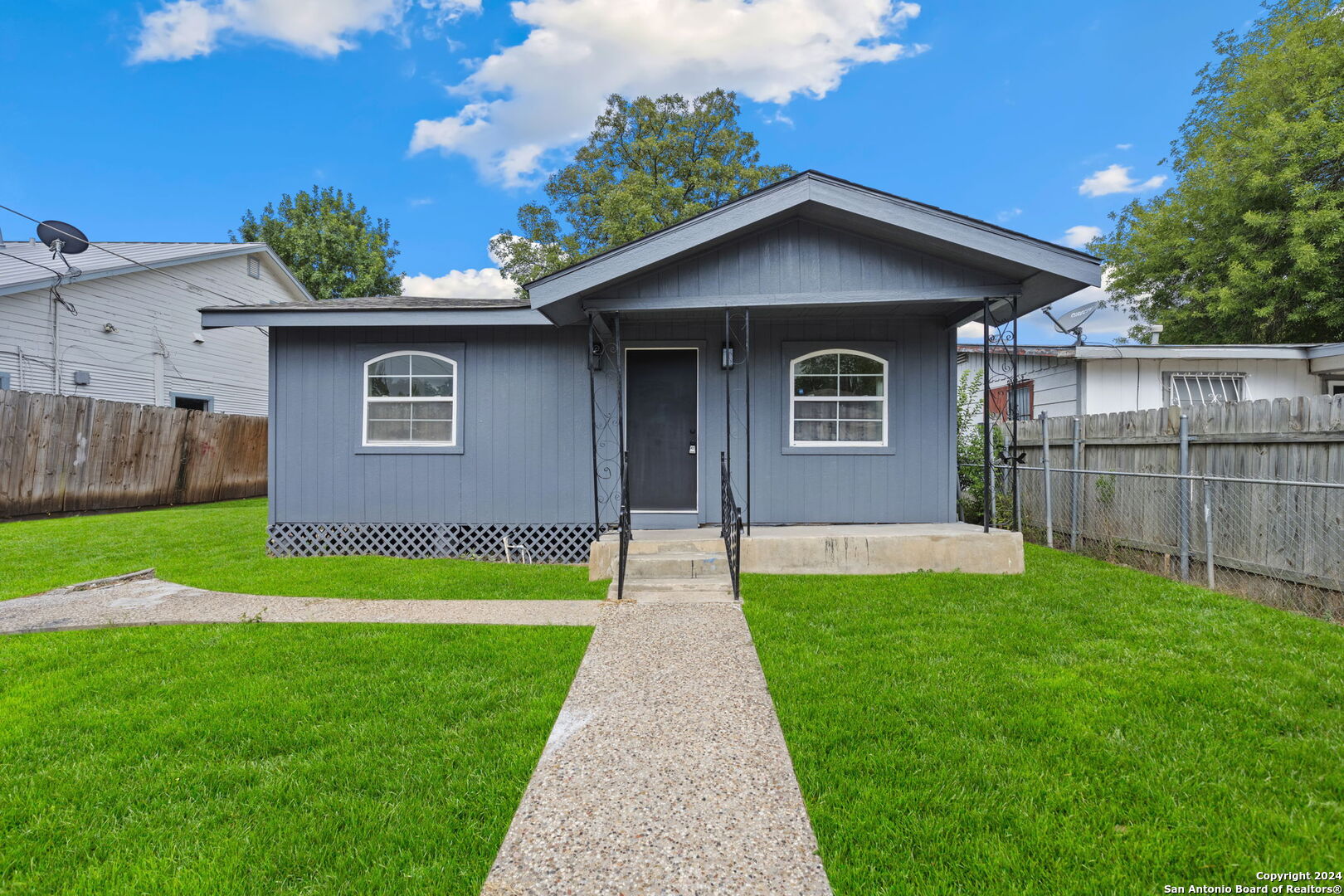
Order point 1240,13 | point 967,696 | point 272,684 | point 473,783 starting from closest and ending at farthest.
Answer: point 473,783 → point 967,696 → point 272,684 → point 1240,13

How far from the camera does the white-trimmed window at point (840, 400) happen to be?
272 inches

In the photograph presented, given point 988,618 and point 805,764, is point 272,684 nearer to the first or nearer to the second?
point 805,764

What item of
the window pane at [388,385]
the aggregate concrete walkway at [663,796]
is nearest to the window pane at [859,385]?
the aggregate concrete walkway at [663,796]

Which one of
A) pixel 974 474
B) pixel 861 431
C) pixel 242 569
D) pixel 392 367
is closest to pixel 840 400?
pixel 861 431

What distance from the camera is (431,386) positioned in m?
7.05

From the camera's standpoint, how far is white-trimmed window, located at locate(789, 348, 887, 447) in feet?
22.7

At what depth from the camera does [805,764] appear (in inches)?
94.8

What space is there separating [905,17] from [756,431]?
1277cm

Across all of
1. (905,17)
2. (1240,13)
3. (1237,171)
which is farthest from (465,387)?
(1240,13)

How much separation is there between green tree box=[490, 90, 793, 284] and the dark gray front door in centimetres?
1391

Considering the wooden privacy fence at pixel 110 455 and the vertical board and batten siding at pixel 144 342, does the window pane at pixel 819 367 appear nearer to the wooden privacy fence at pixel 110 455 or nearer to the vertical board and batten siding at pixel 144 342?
the wooden privacy fence at pixel 110 455

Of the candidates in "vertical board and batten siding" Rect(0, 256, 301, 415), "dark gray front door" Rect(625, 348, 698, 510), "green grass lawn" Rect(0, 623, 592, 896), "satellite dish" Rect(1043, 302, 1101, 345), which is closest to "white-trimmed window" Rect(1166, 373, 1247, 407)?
"satellite dish" Rect(1043, 302, 1101, 345)

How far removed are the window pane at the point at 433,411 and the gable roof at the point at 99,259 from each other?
9.07 m

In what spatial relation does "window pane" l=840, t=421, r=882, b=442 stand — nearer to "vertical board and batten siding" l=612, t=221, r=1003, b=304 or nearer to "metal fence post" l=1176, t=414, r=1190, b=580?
"vertical board and batten siding" l=612, t=221, r=1003, b=304
